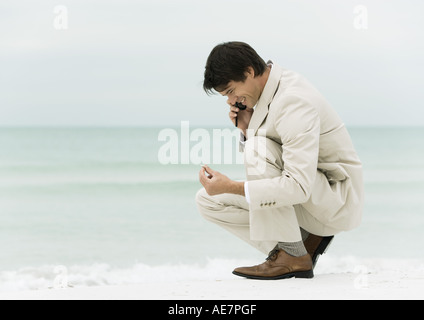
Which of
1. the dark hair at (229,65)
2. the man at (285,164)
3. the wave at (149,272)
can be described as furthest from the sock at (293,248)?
the wave at (149,272)

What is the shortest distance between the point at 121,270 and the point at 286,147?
4.41m

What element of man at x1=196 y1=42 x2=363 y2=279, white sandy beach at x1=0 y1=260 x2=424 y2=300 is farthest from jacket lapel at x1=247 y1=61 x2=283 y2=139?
white sandy beach at x1=0 y1=260 x2=424 y2=300

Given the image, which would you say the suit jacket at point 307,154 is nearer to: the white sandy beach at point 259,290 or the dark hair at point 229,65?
the dark hair at point 229,65

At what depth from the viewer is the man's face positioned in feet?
7.90

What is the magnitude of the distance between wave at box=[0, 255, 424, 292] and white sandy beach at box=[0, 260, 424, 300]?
2.75 meters

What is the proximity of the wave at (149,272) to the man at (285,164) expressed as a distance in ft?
9.36

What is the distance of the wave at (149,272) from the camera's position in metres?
5.25

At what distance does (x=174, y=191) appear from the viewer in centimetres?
1010

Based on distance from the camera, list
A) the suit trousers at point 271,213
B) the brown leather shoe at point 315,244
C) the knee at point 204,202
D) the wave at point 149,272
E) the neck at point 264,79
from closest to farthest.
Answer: the suit trousers at point 271,213
the neck at point 264,79
the brown leather shoe at point 315,244
the knee at point 204,202
the wave at point 149,272

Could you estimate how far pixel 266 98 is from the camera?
2.39 meters

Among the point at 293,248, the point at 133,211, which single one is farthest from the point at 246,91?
the point at 133,211

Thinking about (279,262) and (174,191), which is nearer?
(279,262)

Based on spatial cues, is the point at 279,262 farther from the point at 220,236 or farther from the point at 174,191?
the point at 174,191
